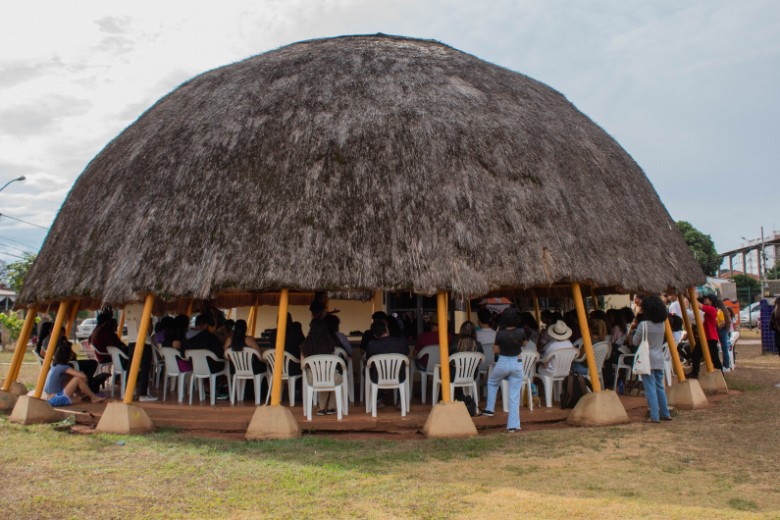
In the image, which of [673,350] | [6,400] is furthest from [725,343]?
[6,400]

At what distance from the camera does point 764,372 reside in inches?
682

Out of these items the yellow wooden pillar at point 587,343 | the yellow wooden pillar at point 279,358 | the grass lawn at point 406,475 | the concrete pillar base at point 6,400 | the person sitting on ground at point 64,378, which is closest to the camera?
the grass lawn at point 406,475

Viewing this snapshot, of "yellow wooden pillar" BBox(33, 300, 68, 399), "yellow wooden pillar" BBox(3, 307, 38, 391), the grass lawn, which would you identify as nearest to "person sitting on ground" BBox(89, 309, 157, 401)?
"yellow wooden pillar" BBox(3, 307, 38, 391)

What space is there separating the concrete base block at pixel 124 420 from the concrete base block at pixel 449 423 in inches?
164

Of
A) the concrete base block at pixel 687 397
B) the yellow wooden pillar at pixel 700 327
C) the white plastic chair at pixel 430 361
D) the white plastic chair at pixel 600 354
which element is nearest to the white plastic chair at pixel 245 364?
the white plastic chair at pixel 430 361

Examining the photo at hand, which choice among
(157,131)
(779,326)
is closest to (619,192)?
(779,326)

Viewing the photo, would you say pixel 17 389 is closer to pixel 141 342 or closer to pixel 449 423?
pixel 141 342

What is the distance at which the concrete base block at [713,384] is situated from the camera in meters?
13.2

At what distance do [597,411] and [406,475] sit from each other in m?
4.04

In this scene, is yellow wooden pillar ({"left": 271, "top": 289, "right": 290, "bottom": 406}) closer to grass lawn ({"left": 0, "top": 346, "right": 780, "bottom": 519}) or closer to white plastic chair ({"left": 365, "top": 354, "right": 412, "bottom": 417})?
grass lawn ({"left": 0, "top": 346, "right": 780, "bottom": 519})

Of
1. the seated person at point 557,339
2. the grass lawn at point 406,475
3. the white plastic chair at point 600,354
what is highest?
the seated person at point 557,339

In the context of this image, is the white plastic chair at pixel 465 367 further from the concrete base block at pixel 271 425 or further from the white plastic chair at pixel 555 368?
the concrete base block at pixel 271 425

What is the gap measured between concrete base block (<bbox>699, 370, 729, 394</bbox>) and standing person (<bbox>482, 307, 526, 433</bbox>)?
5.79 metres

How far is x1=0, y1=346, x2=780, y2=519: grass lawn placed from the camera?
19.9 ft
